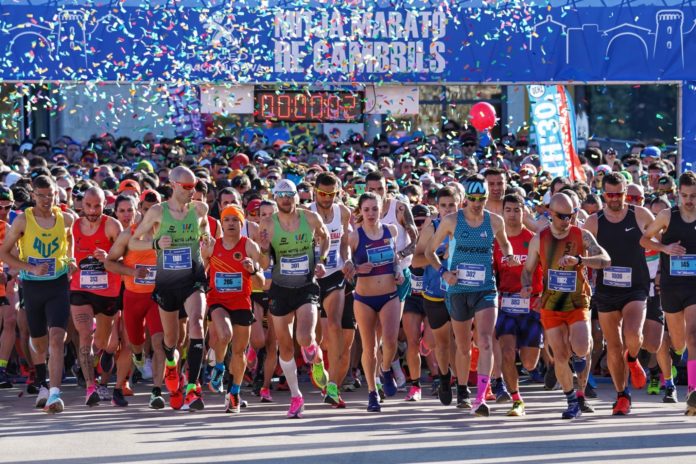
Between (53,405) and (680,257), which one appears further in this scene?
(53,405)

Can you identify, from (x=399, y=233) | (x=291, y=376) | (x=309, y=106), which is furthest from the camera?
(x=309, y=106)

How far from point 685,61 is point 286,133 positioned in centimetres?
970

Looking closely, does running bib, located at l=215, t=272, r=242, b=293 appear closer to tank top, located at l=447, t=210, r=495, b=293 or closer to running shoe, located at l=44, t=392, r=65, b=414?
running shoe, located at l=44, t=392, r=65, b=414

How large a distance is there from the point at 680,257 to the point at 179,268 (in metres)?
4.03

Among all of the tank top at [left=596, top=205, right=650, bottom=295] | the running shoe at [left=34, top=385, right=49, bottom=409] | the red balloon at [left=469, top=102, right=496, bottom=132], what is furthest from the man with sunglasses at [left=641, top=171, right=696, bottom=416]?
the red balloon at [left=469, top=102, right=496, bottom=132]

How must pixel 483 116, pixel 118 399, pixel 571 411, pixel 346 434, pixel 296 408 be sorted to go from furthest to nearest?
1. pixel 483 116
2. pixel 118 399
3. pixel 296 408
4. pixel 571 411
5. pixel 346 434

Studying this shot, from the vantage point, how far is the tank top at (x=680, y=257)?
10914 millimetres

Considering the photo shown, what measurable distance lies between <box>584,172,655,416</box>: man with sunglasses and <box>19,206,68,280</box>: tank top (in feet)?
14.3

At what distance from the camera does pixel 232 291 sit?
1138cm

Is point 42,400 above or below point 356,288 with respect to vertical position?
below

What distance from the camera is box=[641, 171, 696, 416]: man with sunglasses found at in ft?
35.7

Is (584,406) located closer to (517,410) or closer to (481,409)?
(517,410)

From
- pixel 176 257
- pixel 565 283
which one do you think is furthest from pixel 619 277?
pixel 176 257

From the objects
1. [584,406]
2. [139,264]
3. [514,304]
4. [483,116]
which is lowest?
[584,406]
